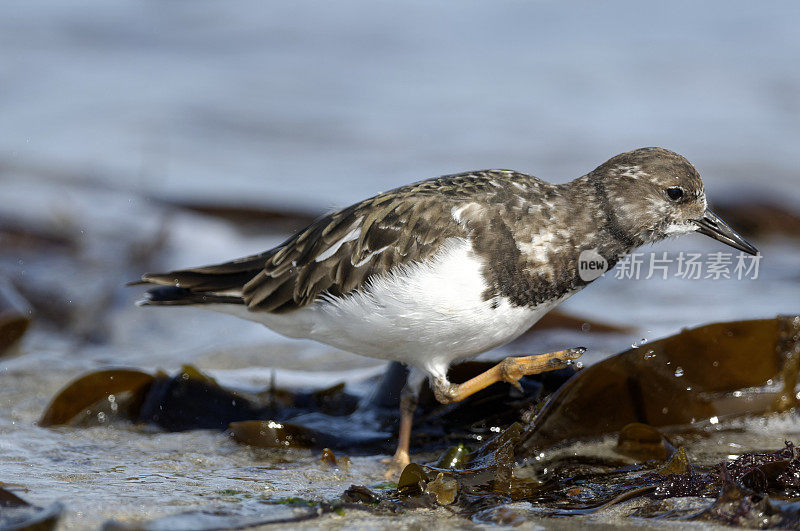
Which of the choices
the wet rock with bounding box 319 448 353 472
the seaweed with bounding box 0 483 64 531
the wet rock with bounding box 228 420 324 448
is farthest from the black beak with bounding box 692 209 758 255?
the seaweed with bounding box 0 483 64 531

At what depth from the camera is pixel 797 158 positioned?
8.77 metres

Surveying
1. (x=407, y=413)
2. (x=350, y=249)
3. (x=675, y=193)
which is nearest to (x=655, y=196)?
(x=675, y=193)

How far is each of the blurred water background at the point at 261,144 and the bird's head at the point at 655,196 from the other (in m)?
1.16

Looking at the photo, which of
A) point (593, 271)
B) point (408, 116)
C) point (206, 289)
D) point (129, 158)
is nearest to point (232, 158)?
point (129, 158)

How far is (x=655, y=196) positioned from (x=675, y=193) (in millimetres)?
72

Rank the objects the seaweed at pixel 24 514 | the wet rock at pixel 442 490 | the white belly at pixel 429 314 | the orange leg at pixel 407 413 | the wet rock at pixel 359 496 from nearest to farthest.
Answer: the seaweed at pixel 24 514 < the wet rock at pixel 359 496 < the wet rock at pixel 442 490 < the white belly at pixel 429 314 < the orange leg at pixel 407 413

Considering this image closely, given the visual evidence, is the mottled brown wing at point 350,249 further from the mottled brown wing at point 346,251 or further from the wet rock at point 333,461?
the wet rock at point 333,461

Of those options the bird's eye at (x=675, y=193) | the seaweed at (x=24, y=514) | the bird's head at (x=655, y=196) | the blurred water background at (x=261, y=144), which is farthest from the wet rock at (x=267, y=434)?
the bird's eye at (x=675, y=193)

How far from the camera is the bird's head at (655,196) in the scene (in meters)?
3.16

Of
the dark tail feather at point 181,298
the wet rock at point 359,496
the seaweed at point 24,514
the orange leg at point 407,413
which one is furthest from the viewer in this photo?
the dark tail feather at point 181,298

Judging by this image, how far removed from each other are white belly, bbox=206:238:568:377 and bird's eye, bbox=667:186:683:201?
582 mm

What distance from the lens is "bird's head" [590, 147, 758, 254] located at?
3164 mm

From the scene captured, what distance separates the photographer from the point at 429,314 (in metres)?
3.08

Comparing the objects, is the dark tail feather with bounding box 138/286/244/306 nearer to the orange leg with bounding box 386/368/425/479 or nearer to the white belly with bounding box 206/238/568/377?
the white belly with bounding box 206/238/568/377
